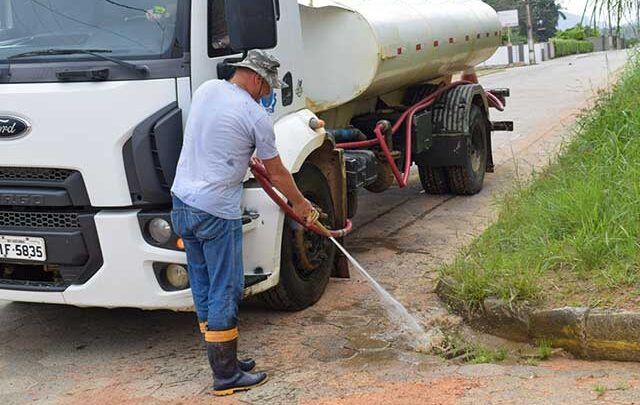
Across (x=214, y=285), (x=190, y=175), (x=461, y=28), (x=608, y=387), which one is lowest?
(x=608, y=387)

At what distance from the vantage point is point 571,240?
516cm

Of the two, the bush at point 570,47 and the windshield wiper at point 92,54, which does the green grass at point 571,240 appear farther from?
the bush at point 570,47

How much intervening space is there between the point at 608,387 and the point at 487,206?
15.3 feet

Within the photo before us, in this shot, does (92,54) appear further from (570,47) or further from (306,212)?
(570,47)

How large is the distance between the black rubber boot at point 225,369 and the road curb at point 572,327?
4.82 feet

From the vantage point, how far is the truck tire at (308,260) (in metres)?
5.21

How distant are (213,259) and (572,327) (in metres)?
1.89

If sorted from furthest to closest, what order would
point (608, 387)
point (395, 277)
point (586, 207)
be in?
point (395, 277), point (586, 207), point (608, 387)

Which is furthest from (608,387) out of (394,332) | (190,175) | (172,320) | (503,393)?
(172,320)

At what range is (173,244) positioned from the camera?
4488mm

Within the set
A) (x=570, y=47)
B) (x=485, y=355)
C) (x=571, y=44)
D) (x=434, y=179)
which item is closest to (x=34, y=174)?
(x=485, y=355)

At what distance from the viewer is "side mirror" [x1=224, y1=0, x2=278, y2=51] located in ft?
14.2

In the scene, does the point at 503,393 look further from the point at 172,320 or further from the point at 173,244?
the point at 172,320

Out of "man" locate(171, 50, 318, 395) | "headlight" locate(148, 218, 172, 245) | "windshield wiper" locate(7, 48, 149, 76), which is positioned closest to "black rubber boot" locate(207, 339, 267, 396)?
"man" locate(171, 50, 318, 395)
